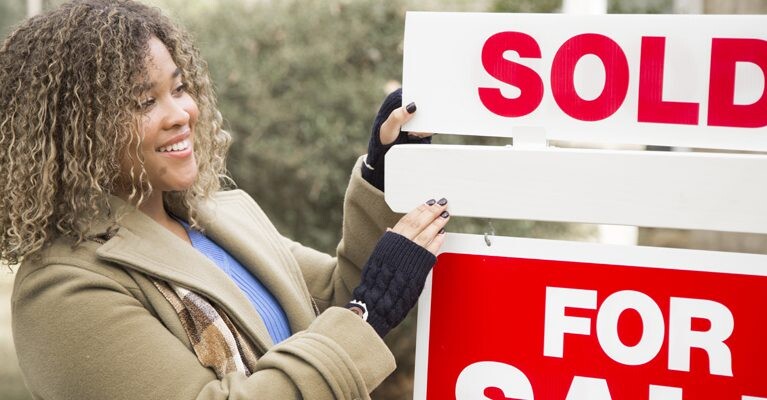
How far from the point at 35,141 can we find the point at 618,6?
7.13 metres

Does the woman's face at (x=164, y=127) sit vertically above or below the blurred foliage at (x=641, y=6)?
below

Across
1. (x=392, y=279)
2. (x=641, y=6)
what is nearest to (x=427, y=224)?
(x=392, y=279)

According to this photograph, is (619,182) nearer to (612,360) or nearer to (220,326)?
(612,360)

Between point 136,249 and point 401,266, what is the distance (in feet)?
1.83

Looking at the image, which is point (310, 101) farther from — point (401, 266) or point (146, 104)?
point (401, 266)

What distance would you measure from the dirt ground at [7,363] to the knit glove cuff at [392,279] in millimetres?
3461

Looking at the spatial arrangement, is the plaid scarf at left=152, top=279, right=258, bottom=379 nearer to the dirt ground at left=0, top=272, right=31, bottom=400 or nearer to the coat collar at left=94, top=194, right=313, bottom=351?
the coat collar at left=94, top=194, right=313, bottom=351

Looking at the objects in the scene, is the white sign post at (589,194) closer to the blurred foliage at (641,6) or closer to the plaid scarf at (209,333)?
the plaid scarf at (209,333)

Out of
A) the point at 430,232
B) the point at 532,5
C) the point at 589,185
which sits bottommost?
the point at 430,232

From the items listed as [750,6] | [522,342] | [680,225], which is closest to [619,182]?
[680,225]

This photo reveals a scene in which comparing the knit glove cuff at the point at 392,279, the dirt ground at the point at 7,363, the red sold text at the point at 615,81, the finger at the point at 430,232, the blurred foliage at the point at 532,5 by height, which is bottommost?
the dirt ground at the point at 7,363

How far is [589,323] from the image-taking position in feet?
5.37

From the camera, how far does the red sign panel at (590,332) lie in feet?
5.16

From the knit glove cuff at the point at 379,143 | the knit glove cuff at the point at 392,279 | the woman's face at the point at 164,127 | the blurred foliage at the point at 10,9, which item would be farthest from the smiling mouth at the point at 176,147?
the blurred foliage at the point at 10,9
